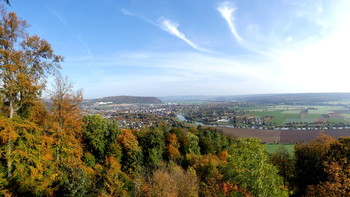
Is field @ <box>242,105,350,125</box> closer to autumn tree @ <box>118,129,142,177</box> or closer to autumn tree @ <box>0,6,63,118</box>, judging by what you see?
autumn tree @ <box>118,129,142,177</box>

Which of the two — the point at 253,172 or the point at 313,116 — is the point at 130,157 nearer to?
the point at 253,172

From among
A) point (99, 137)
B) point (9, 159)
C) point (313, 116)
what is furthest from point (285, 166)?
point (313, 116)

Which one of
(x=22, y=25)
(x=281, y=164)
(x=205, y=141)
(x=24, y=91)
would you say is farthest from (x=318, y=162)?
(x=22, y=25)

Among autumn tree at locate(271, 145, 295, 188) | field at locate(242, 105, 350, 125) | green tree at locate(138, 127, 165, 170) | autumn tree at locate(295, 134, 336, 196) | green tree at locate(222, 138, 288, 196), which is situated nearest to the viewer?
green tree at locate(222, 138, 288, 196)

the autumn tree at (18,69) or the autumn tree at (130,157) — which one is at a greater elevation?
the autumn tree at (18,69)

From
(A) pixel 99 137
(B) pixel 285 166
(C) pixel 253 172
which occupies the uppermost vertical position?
(A) pixel 99 137

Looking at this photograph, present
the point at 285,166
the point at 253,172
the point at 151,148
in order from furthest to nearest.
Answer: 1. the point at 151,148
2. the point at 285,166
3. the point at 253,172

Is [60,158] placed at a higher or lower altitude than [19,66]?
lower

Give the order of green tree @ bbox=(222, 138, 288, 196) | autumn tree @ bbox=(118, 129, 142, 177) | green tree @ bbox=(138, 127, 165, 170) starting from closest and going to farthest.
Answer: green tree @ bbox=(222, 138, 288, 196) < autumn tree @ bbox=(118, 129, 142, 177) < green tree @ bbox=(138, 127, 165, 170)

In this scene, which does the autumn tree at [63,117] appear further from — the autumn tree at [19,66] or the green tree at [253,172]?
the green tree at [253,172]

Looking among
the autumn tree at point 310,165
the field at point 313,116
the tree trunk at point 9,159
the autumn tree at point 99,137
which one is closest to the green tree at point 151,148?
the autumn tree at point 99,137

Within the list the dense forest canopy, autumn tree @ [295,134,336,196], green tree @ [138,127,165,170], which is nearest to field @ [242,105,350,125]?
autumn tree @ [295,134,336,196]
